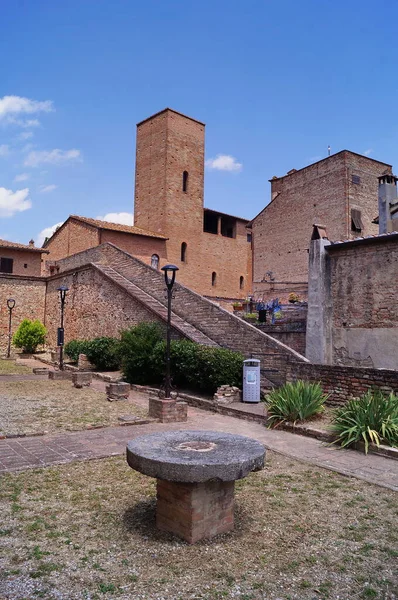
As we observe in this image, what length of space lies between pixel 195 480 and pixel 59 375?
503 inches

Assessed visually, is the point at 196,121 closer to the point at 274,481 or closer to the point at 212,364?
the point at 212,364

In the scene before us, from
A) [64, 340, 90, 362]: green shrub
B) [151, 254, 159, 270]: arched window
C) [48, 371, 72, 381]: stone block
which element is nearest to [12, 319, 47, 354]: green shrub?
[64, 340, 90, 362]: green shrub

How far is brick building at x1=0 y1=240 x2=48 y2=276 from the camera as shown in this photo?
30223 mm

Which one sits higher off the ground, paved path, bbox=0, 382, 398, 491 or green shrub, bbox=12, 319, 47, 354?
green shrub, bbox=12, 319, 47, 354

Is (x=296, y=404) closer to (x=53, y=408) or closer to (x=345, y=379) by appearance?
(x=345, y=379)

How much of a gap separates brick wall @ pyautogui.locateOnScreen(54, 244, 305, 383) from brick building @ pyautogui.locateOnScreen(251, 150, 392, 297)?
37.2 feet

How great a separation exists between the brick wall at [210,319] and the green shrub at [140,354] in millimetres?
1762

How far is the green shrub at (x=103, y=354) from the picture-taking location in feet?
55.1

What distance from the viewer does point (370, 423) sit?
721 cm

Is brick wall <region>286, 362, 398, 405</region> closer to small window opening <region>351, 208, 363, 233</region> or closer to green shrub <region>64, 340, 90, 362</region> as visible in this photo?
green shrub <region>64, 340, 90, 362</region>

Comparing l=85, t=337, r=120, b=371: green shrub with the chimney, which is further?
the chimney

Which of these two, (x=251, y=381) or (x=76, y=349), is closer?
(x=251, y=381)

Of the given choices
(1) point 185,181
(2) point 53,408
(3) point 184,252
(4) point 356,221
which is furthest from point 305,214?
(2) point 53,408

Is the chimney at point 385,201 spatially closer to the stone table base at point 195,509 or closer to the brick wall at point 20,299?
the stone table base at point 195,509
